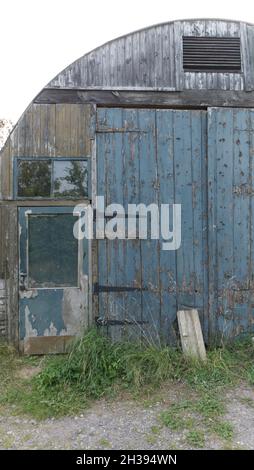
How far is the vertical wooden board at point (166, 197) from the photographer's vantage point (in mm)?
4754

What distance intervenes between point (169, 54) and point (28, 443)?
4625 mm

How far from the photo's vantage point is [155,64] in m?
4.75

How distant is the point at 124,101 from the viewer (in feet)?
15.6

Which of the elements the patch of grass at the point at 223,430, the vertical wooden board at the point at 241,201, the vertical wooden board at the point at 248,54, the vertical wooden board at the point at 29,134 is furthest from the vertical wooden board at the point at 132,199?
the patch of grass at the point at 223,430

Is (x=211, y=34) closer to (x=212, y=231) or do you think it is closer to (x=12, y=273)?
(x=212, y=231)

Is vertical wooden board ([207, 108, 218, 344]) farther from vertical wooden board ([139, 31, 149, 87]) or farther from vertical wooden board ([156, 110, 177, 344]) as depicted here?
vertical wooden board ([139, 31, 149, 87])

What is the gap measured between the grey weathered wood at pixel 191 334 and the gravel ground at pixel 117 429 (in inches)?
27.6

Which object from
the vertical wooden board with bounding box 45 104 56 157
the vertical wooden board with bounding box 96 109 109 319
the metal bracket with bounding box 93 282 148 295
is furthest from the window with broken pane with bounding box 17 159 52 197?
the metal bracket with bounding box 93 282 148 295

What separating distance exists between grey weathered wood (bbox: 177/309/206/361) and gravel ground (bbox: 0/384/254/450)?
700 mm

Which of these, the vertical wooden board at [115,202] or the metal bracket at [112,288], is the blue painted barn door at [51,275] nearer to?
the metal bracket at [112,288]

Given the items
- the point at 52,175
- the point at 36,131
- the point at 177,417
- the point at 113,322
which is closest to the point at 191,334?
the point at 113,322

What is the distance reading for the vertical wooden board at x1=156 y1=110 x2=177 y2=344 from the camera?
4754 millimetres

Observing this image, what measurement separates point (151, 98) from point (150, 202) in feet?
4.42
